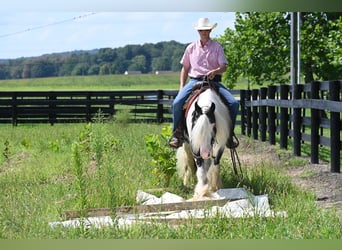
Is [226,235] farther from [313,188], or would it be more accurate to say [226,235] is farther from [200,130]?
[313,188]

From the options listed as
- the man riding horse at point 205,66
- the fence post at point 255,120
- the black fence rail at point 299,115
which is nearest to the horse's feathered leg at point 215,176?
the man riding horse at point 205,66

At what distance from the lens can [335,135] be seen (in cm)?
782

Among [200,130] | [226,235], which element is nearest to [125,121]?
[200,130]

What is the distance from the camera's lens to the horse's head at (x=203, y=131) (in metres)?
6.11

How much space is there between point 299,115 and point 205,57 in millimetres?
3373

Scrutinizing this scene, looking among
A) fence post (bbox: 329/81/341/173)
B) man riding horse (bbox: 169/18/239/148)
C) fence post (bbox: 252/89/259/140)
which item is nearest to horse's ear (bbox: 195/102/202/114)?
man riding horse (bbox: 169/18/239/148)

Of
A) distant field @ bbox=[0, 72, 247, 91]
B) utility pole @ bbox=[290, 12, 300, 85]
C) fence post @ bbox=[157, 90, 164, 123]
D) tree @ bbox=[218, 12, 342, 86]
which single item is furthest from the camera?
distant field @ bbox=[0, 72, 247, 91]

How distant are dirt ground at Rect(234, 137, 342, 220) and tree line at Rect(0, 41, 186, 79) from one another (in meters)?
4.86

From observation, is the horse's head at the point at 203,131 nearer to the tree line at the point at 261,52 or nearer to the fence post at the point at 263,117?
the fence post at the point at 263,117

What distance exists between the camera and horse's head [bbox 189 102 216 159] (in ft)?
20.0

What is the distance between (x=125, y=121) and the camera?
15.2 meters

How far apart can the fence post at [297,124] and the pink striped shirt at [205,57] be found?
3.21 metres

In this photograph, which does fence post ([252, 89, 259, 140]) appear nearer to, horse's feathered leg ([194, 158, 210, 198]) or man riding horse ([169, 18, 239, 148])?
man riding horse ([169, 18, 239, 148])

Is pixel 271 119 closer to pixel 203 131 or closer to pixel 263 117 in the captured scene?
pixel 263 117
